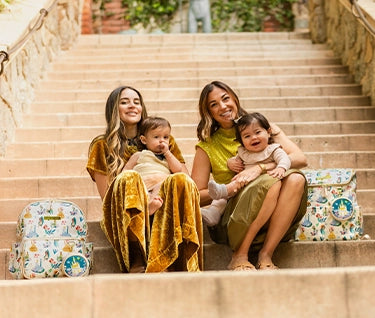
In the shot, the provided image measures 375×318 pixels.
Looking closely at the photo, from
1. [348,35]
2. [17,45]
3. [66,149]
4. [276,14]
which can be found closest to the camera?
[17,45]

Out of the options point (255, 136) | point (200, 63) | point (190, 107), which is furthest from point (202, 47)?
point (255, 136)

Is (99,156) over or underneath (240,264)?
over

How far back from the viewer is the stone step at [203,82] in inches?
262

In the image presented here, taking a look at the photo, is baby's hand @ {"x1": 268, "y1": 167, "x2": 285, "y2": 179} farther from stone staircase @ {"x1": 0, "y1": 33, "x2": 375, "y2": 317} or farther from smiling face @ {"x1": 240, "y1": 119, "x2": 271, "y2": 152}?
stone staircase @ {"x1": 0, "y1": 33, "x2": 375, "y2": 317}

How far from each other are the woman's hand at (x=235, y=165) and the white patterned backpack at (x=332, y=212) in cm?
35

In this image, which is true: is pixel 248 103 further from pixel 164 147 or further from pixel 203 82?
pixel 164 147

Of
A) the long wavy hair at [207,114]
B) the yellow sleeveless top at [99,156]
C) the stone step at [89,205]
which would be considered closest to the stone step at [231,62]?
the stone step at [89,205]

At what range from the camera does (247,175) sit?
3580 mm

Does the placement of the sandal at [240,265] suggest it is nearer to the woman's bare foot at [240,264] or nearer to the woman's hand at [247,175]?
the woman's bare foot at [240,264]

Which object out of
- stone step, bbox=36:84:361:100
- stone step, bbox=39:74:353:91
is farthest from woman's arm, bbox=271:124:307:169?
stone step, bbox=39:74:353:91

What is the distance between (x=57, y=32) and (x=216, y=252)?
468cm

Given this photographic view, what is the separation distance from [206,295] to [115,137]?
150cm

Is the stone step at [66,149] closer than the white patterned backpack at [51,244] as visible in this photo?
No

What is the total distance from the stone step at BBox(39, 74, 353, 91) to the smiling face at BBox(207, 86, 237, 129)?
267 cm
